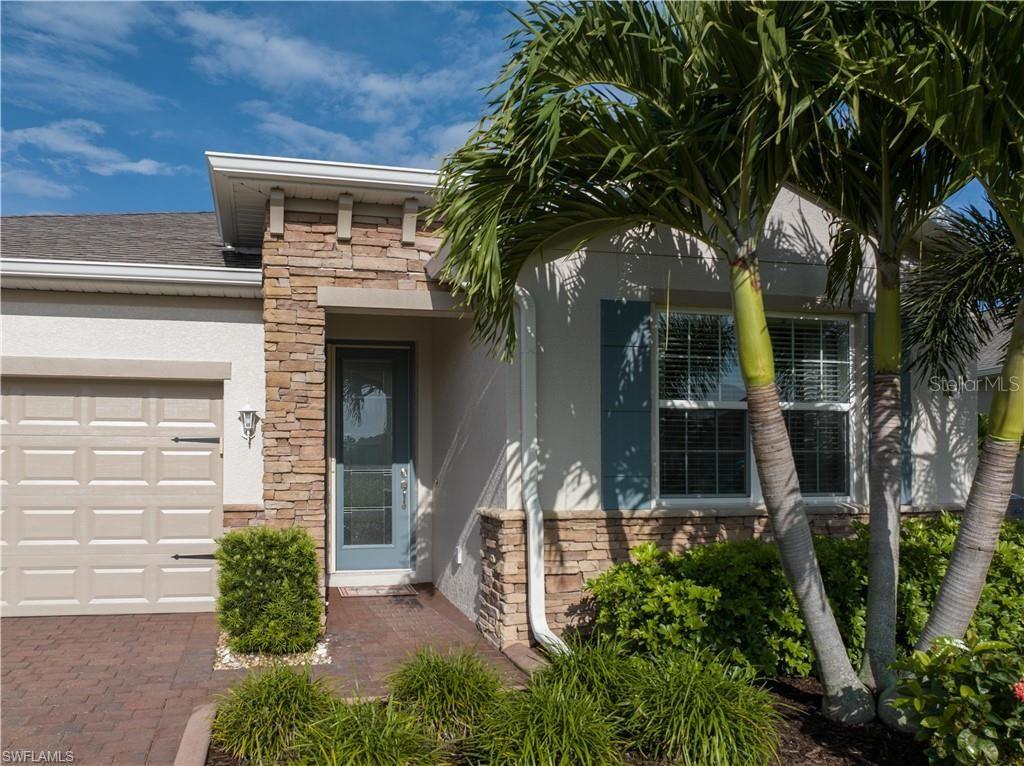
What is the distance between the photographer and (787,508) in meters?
4.61

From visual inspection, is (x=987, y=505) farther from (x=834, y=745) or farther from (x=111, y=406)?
(x=111, y=406)

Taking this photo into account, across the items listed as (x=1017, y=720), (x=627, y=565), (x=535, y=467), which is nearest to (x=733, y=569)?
(x=627, y=565)

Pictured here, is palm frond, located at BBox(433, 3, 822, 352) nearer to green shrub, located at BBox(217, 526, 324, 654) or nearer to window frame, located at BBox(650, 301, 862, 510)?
window frame, located at BBox(650, 301, 862, 510)

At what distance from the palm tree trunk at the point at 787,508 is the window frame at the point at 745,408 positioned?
1.91 meters

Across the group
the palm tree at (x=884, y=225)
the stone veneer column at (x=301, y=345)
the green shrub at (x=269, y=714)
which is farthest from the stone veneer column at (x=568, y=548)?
the green shrub at (x=269, y=714)

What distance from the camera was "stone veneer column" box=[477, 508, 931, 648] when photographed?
634 centimetres

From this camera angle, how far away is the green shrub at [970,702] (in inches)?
142

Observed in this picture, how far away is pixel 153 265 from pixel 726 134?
538cm

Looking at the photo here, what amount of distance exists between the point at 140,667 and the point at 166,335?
10.4 feet

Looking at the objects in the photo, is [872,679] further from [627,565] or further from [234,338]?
[234,338]

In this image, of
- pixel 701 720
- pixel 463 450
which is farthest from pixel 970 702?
pixel 463 450

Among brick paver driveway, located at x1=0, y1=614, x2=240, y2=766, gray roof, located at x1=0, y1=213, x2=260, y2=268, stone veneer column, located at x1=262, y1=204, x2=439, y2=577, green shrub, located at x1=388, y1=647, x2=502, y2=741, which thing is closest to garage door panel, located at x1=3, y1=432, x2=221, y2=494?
brick paver driveway, located at x1=0, y1=614, x2=240, y2=766

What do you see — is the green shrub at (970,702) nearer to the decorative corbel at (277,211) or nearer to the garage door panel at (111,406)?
the decorative corbel at (277,211)

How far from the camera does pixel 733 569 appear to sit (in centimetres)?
557
